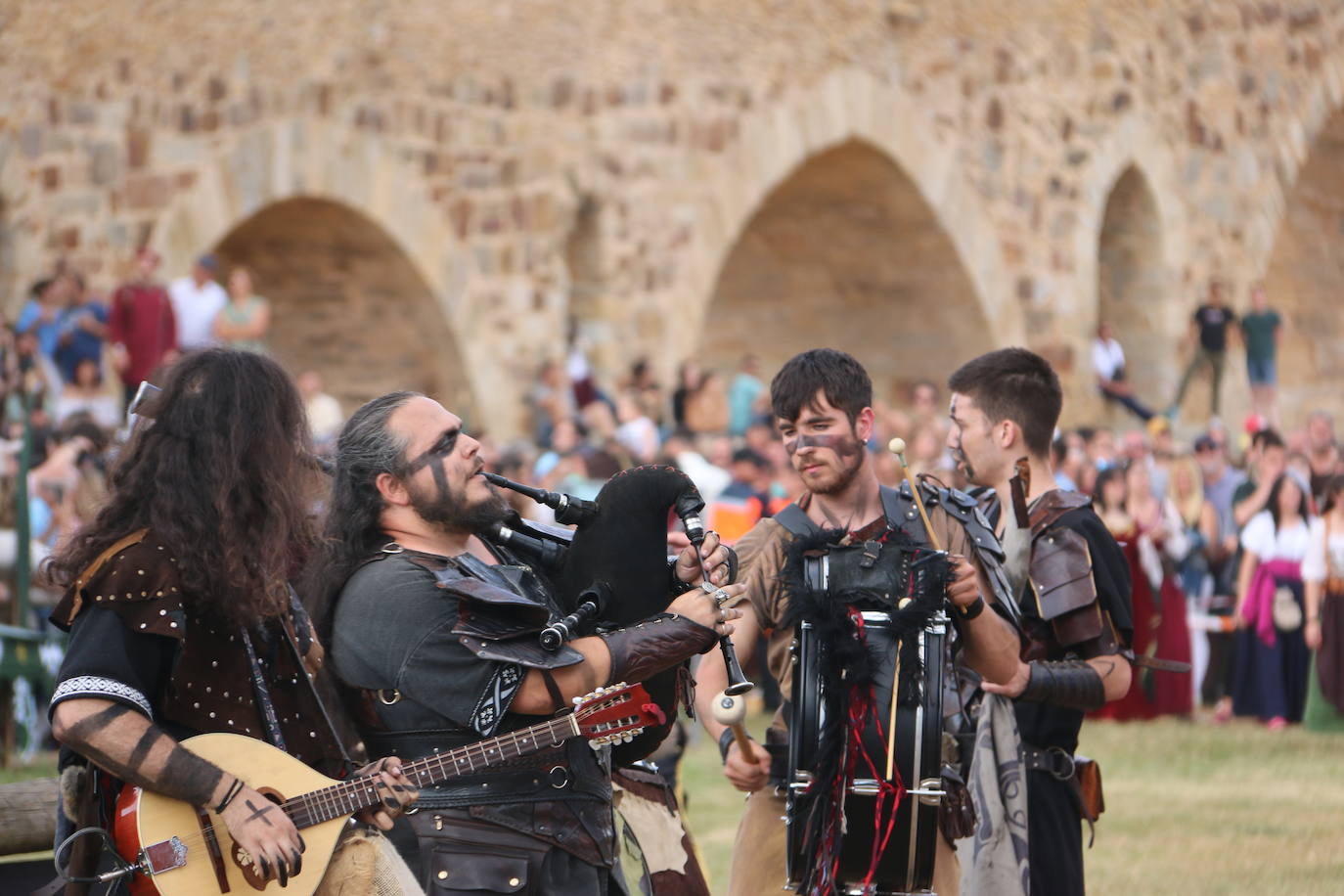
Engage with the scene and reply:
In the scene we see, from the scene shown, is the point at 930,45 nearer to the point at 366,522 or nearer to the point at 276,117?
the point at 276,117

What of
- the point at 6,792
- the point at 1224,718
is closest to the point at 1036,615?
the point at 6,792

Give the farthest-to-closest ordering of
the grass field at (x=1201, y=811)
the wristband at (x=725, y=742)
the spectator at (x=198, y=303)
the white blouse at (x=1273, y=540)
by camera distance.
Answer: the spectator at (x=198, y=303) → the white blouse at (x=1273, y=540) → the grass field at (x=1201, y=811) → the wristband at (x=725, y=742)

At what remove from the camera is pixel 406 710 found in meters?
3.19

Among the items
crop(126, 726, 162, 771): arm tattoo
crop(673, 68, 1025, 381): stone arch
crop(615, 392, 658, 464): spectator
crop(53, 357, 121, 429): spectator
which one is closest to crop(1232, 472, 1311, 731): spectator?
crop(615, 392, 658, 464): spectator

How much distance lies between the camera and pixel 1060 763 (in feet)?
13.9

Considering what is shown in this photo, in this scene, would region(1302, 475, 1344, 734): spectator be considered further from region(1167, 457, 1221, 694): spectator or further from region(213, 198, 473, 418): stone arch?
region(213, 198, 473, 418): stone arch

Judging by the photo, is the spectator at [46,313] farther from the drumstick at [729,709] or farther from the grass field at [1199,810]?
the drumstick at [729,709]

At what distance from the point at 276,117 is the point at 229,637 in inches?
411

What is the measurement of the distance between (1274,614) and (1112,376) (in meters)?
7.85

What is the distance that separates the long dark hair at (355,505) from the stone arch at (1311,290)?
19.5m

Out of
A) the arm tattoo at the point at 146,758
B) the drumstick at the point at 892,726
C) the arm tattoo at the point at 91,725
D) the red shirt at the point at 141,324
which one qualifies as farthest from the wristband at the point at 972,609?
the red shirt at the point at 141,324

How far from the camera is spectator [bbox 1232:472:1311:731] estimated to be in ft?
34.0

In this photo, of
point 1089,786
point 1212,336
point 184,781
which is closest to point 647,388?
point 1212,336

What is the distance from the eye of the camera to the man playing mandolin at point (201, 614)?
9.80ft
